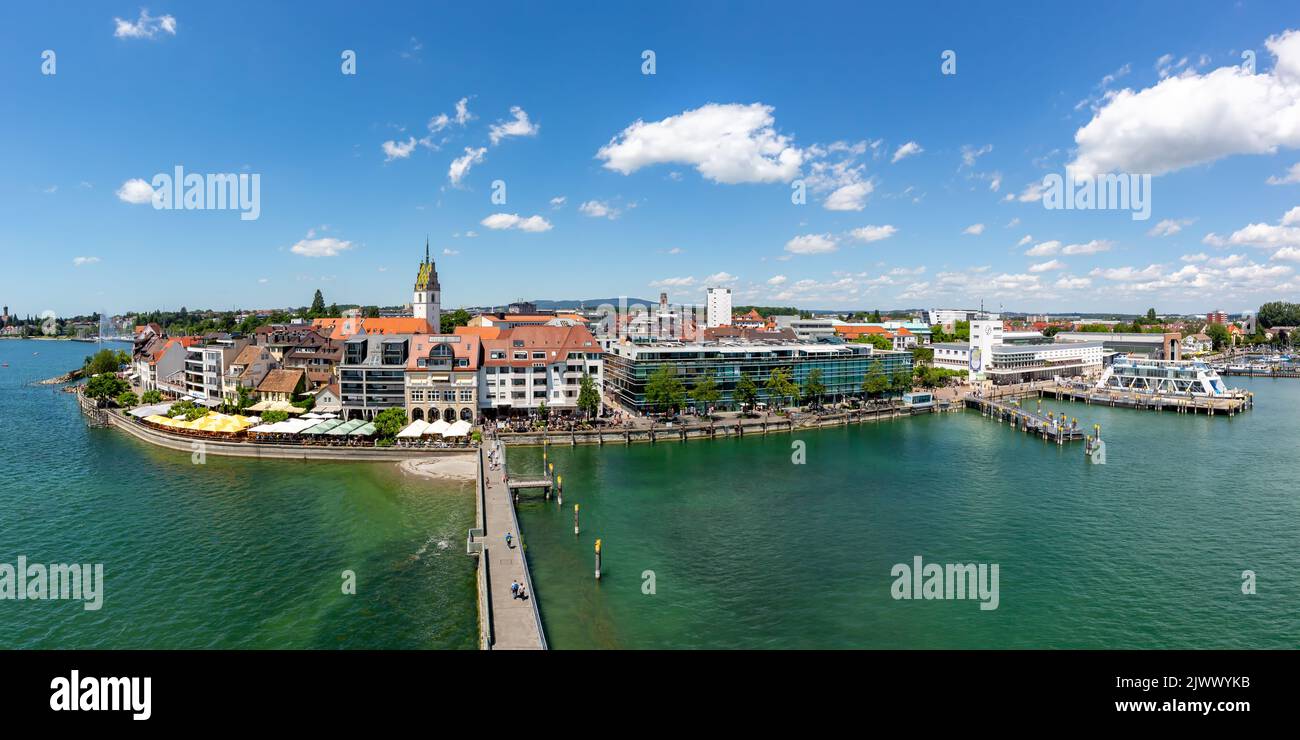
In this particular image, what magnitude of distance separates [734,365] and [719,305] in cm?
10023

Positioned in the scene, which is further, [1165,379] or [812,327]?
[812,327]

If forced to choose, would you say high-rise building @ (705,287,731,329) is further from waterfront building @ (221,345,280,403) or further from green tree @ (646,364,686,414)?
waterfront building @ (221,345,280,403)

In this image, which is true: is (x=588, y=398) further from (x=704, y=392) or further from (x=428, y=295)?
(x=428, y=295)

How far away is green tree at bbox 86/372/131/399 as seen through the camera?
59.1 meters

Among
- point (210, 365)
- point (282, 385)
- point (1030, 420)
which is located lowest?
point (1030, 420)

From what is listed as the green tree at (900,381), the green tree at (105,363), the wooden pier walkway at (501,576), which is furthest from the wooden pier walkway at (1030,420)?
the green tree at (105,363)

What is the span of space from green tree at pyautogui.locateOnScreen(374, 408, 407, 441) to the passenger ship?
82.4m

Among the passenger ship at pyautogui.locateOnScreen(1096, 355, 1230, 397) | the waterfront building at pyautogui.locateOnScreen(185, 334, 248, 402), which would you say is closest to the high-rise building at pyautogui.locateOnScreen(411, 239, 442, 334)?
the waterfront building at pyautogui.locateOnScreen(185, 334, 248, 402)

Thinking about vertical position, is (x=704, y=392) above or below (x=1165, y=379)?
below

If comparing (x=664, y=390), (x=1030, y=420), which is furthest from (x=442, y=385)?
(x=1030, y=420)

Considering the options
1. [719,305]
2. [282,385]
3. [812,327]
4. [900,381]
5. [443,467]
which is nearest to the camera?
[443,467]

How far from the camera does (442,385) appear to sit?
162 ft
